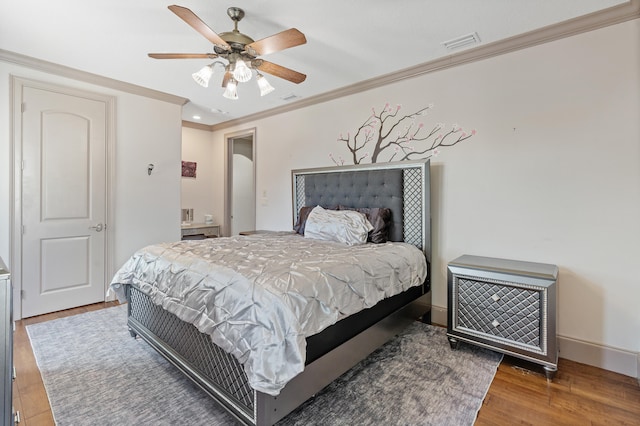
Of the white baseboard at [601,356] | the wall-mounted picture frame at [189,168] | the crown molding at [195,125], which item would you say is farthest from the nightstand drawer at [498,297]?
the crown molding at [195,125]

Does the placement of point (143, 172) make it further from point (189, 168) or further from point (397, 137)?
point (397, 137)

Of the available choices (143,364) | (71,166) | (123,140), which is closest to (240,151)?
(123,140)

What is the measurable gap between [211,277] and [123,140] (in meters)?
2.94

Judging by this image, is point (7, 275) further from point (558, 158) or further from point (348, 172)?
point (558, 158)

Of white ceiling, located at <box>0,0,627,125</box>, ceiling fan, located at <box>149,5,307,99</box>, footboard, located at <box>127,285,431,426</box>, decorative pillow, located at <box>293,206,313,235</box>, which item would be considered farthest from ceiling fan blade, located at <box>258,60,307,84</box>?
footboard, located at <box>127,285,431,426</box>

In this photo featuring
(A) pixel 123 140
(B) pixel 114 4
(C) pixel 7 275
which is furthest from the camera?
(A) pixel 123 140

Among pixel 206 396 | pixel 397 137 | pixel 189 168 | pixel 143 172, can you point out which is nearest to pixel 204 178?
pixel 189 168

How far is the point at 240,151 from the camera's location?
19.1 feet

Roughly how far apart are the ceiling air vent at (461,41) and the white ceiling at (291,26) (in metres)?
0.05

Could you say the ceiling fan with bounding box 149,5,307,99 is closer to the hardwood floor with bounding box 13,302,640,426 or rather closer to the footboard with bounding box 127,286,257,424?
the footboard with bounding box 127,286,257,424

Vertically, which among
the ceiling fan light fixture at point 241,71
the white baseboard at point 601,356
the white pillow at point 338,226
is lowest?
the white baseboard at point 601,356

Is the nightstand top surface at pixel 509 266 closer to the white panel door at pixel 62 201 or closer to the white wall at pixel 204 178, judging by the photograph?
the white panel door at pixel 62 201

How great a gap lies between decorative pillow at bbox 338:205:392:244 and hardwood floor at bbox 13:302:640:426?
1.40 metres

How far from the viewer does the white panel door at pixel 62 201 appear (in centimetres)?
317
